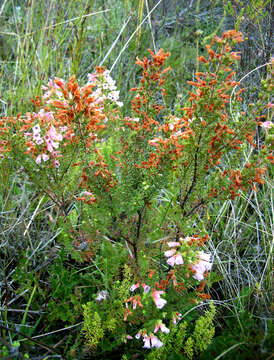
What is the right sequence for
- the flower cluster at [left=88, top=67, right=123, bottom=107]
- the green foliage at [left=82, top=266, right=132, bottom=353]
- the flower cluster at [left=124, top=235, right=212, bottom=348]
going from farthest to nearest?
the flower cluster at [left=88, top=67, right=123, bottom=107], the green foliage at [left=82, top=266, right=132, bottom=353], the flower cluster at [left=124, top=235, right=212, bottom=348]

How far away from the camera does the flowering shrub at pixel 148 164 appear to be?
1.37m

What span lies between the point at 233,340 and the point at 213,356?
111mm

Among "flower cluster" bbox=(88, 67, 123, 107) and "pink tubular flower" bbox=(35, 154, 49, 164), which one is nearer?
"pink tubular flower" bbox=(35, 154, 49, 164)

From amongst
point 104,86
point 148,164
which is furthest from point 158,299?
point 104,86

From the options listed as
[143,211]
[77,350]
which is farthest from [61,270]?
[143,211]

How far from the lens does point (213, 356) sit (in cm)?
146

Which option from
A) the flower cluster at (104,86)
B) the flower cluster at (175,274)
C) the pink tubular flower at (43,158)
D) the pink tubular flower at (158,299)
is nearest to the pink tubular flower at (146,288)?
the flower cluster at (175,274)

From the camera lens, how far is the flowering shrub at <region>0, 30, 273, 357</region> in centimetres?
137

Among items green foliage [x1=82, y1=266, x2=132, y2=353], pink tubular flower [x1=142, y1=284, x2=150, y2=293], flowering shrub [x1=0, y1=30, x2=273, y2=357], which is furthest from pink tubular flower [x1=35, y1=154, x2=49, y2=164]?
pink tubular flower [x1=142, y1=284, x2=150, y2=293]

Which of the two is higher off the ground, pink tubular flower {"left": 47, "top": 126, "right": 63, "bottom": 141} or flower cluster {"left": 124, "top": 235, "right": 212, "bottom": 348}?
pink tubular flower {"left": 47, "top": 126, "right": 63, "bottom": 141}

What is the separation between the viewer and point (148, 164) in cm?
148

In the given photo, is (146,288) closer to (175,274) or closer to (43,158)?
(175,274)

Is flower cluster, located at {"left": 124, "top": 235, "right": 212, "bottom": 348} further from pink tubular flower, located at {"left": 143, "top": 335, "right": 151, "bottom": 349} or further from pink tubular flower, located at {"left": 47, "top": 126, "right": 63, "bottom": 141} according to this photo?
pink tubular flower, located at {"left": 47, "top": 126, "right": 63, "bottom": 141}

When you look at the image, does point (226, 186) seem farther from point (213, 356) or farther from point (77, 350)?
point (77, 350)
